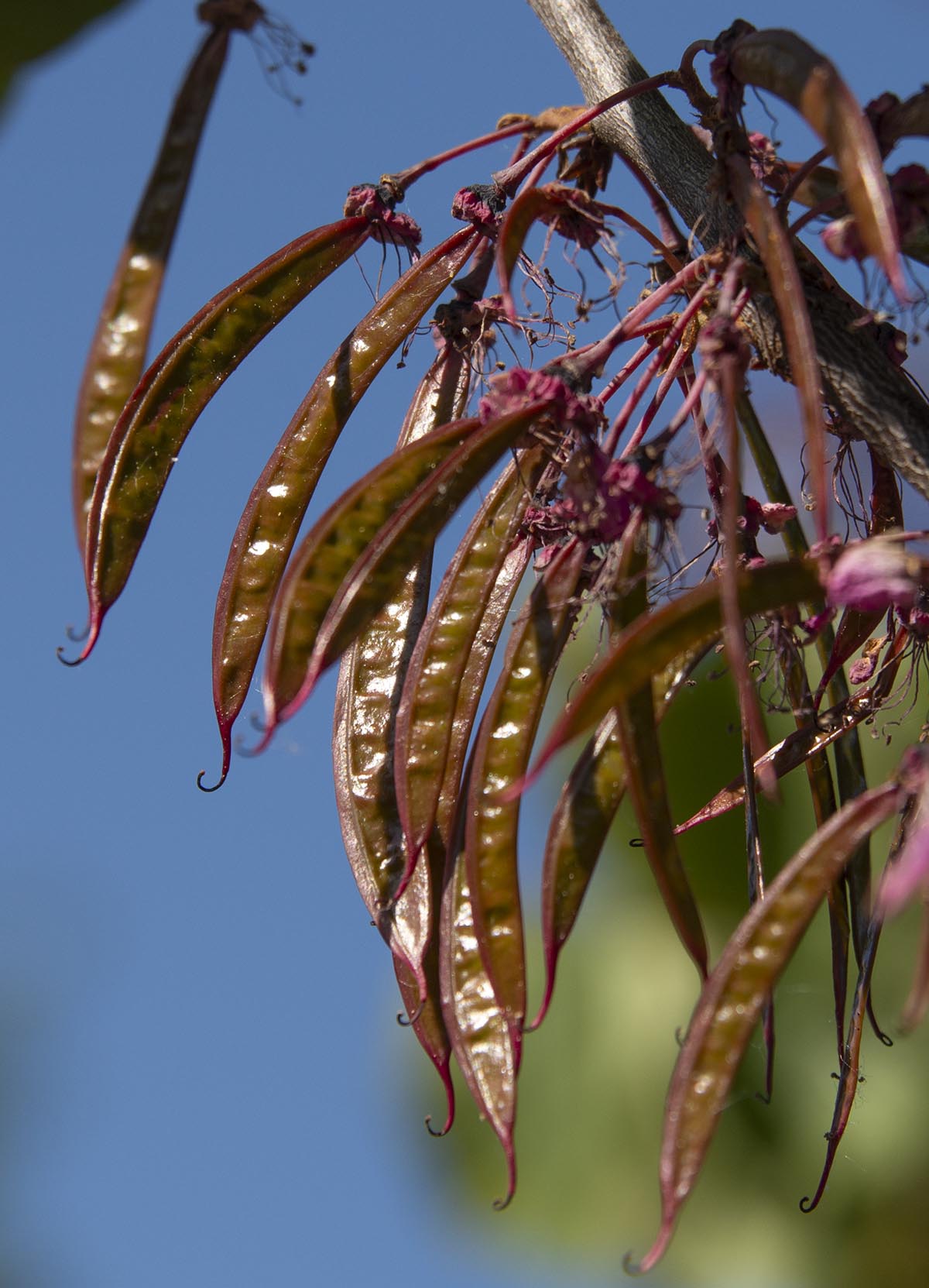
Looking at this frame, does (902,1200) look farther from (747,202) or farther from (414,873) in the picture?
(747,202)

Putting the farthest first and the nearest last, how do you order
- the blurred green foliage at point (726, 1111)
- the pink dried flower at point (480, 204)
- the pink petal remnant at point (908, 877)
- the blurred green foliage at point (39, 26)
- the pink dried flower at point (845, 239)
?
the blurred green foliage at point (726, 1111) < the pink dried flower at point (480, 204) < the pink dried flower at point (845, 239) < the blurred green foliage at point (39, 26) < the pink petal remnant at point (908, 877)

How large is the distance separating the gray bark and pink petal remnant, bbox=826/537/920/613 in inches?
5.2

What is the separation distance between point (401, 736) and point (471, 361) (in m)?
0.48

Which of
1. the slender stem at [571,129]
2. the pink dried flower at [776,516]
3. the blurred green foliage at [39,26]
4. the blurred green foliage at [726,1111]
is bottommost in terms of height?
the blurred green foliage at [726,1111]

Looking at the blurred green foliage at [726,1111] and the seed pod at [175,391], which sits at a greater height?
the seed pod at [175,391]

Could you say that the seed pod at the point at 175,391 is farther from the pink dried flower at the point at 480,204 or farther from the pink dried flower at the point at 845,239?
the pink dried flower at the point at 845,239

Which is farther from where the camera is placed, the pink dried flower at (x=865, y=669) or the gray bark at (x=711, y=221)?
the pink dried flower at (x=865, y=669)

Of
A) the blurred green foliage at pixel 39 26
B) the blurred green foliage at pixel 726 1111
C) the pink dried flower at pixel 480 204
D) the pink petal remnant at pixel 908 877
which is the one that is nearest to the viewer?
the pink petal remnant at pixel 908 877

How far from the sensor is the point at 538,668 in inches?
47.7

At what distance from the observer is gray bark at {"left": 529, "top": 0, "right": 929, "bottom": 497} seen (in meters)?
1.18

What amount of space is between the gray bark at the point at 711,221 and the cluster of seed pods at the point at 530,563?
38mm

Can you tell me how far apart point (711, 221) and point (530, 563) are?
42 centimetres

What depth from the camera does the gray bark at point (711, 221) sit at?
1184 millimetres

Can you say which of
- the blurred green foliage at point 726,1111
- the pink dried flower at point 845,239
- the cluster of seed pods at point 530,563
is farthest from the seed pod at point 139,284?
the blurred green foliage at point 726,1111
